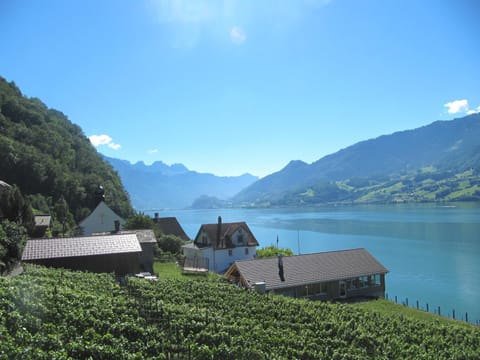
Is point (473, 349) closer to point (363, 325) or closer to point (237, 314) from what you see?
point (363, 325)

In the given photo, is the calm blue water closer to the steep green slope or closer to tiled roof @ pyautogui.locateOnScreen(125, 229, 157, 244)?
→ tiled roof @ pyautogui.locateOnScreen(125, 229, 157, 244)

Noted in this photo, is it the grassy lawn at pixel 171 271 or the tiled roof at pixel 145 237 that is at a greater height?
the tiled roof at pixel 145 237

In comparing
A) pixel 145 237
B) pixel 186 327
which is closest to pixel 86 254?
pixel 186 327

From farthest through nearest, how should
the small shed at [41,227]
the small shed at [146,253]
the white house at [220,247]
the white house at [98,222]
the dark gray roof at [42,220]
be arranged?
the white house at [98,222] → the white house at [220,247] → the dark gray roof at [42,220] → the small shed at [41,227] → the small shed at [146,253]

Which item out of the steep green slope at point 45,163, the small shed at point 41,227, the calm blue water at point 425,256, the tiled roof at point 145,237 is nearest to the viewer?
the tiled roof at point 145,237

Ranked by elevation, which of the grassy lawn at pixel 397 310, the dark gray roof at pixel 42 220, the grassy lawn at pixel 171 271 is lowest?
the grassy lawn at pixel 397 310

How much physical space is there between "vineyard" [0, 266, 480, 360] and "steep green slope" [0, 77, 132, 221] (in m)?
59.4

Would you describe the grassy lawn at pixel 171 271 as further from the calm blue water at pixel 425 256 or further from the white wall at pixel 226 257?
the calm blue water at pixel 425 256

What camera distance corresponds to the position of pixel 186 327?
14.2 metres

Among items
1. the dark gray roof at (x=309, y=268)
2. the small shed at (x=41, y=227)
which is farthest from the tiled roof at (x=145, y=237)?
the small shed at (x=41, y=227)

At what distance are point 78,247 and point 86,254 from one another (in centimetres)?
96

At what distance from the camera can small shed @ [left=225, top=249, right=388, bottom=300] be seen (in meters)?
32.9

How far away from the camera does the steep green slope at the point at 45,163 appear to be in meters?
70.9

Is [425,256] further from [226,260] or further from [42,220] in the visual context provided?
[42,220]
